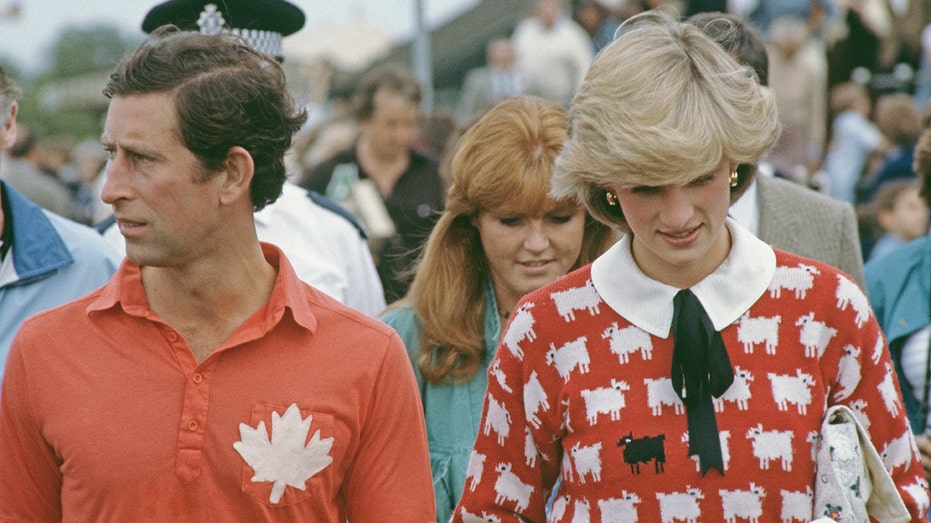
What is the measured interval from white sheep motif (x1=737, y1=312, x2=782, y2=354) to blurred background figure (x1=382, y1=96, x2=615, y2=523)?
1.27m

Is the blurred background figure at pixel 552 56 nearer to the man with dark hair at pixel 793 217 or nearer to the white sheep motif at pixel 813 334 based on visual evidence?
the man with dark hair at pixel 793 217

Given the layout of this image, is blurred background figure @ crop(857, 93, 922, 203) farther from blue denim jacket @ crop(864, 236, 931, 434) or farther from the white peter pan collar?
the white peter pan collar

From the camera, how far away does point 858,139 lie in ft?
41.7

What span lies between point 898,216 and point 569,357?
238 inches

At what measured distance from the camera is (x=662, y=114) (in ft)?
9.61

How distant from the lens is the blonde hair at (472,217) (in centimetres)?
415

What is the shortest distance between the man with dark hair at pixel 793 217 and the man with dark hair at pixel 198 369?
1805 millimetres

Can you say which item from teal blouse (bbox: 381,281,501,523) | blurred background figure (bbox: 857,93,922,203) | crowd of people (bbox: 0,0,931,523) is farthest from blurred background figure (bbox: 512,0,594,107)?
crowd of people (bbox: 0,0,931,523)

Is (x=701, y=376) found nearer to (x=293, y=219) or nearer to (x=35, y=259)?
(x=293, y=219)

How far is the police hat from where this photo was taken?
15.6 feet

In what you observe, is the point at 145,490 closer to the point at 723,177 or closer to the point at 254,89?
the point at 254,89

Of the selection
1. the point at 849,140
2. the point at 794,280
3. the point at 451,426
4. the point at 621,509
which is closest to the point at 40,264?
the point at 451,426

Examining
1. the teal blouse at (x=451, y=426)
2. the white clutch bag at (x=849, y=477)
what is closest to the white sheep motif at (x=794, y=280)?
the white clutch bag at (x=849, y=477)

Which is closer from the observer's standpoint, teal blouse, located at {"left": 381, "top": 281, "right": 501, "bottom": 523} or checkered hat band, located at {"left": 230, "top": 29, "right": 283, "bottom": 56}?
teal blouse, located at {"left": 381, "top": 281, "right": 501, "bottom": 523}
